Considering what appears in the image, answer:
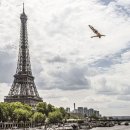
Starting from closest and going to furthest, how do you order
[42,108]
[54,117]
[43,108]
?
[54,117]
[42,108]
[43,108]

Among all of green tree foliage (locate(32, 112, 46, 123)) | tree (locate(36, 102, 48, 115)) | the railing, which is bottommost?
the railing

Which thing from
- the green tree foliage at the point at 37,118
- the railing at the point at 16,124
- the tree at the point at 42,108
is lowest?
the railing at the point at 16,124

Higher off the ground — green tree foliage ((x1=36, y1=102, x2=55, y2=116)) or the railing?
green tree foliage ((x1=36, y1=102, x2=55, y2=116))

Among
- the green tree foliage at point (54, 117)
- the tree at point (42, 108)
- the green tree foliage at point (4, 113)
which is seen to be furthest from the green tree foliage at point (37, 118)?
the tree at point (42, 108)

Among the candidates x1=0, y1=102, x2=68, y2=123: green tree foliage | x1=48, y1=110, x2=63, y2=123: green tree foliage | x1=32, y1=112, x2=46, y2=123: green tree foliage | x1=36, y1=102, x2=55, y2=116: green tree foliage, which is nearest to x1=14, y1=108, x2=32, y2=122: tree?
x1=0, y1=102, x2=68, y2=123: green tree foliage

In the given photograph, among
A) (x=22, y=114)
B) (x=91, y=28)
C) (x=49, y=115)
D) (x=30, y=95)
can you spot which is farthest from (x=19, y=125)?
(x=91, y=28)

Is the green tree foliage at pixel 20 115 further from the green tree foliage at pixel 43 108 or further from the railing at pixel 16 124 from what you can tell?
the railing at pixel 16 124

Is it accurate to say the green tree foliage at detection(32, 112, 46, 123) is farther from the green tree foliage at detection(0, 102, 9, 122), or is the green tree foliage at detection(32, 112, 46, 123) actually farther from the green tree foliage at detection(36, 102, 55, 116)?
the green tree foliage at detection(36, 102, 55, 116)

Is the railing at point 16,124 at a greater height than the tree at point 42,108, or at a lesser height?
lesser

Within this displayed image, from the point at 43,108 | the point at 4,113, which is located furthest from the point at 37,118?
the point at 43,108

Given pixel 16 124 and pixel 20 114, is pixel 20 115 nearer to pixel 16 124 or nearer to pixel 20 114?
pixel 20 114

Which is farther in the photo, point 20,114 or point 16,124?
point 16,124
